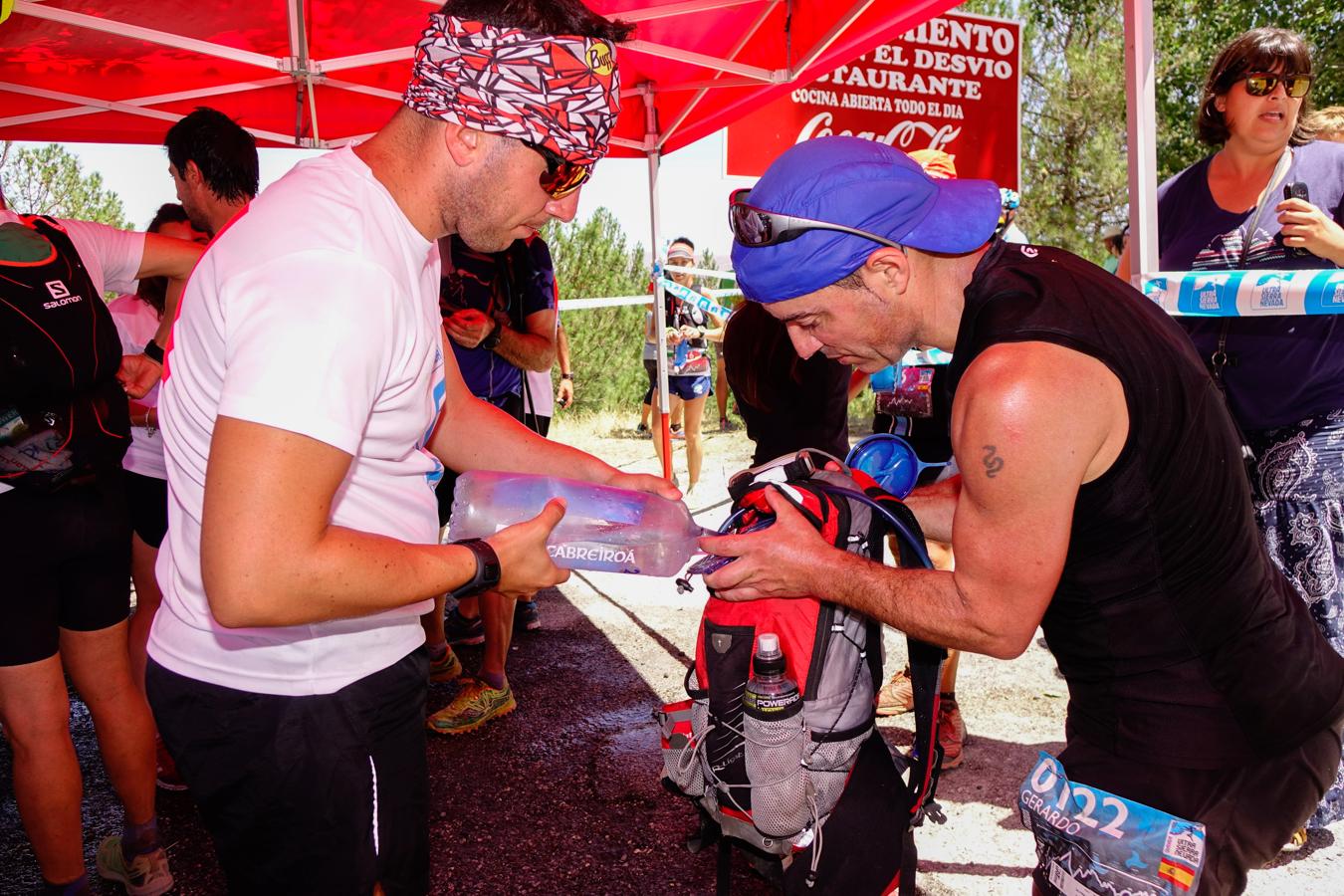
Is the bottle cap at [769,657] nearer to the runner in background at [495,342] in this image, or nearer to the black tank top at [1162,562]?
the black tank top at [1162,562]

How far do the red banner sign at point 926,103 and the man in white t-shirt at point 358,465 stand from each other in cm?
590

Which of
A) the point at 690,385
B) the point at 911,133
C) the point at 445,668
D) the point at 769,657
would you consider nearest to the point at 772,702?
the point at 769,657

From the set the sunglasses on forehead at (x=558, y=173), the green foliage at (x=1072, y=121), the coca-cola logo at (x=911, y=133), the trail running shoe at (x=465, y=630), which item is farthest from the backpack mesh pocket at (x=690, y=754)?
the green foliage at (x=1072, y=121)

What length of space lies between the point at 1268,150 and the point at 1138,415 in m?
2.45

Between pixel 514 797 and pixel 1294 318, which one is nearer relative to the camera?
pixel 1294 318

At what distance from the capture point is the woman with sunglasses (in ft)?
11.1

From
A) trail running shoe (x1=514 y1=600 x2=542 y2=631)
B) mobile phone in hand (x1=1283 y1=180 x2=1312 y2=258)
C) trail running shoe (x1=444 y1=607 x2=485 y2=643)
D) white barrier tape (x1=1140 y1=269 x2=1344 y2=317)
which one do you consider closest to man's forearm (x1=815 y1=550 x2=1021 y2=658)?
white barrier tape (x1=1140 y1=269 x2=1344 y2=317)

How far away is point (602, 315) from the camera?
→ 17375 millimetres

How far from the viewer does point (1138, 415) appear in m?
1.71

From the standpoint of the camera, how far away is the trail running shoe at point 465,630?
5.82m

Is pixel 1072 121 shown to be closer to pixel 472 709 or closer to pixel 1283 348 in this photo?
pixel 1283 348

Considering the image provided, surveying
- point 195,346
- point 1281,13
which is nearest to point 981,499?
Result: point 195,346

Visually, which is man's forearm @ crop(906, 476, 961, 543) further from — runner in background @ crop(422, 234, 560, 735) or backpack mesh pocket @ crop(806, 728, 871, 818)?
runner in background @ crop(422, 234, 560, 735)

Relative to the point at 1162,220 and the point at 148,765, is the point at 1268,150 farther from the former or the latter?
the point at 148,765
